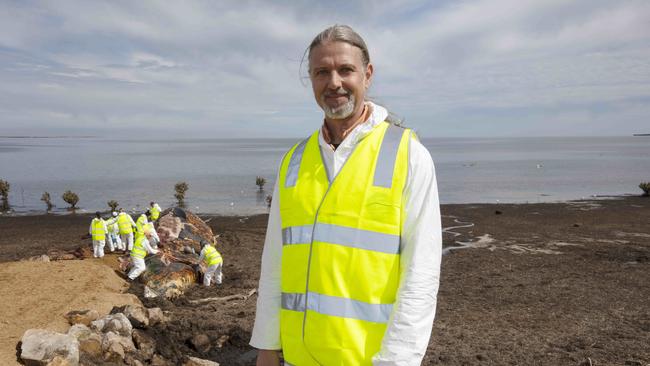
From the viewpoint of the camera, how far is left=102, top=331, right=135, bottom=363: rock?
6.65 meters

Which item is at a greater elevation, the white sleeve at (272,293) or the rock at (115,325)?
the white sleeve at (272,293)

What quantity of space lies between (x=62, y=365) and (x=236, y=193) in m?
38.6

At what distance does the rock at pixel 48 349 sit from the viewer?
19.7ft

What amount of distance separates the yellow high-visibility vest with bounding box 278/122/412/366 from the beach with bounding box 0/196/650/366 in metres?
5.92

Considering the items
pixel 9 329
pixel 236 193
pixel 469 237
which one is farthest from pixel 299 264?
pixel 236 193

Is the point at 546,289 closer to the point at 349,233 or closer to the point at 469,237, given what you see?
the point at 469,237

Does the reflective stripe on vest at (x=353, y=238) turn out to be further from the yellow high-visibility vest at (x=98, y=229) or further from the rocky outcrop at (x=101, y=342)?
the yellow high-visibility vest at (x=98, y=229)

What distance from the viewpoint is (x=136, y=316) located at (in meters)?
8.23

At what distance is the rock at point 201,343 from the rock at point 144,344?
2.37 feet

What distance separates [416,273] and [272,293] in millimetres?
925

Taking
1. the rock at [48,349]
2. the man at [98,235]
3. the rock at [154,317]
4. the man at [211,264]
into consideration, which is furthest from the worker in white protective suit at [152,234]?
the rock at [48,349]

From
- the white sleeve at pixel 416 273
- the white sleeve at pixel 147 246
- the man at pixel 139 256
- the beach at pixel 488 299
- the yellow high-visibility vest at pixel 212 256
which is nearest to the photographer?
the white sleeve at pixel 416 273

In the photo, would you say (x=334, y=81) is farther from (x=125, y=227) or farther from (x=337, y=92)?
(x=125, y=227)

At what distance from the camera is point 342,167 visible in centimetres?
239
